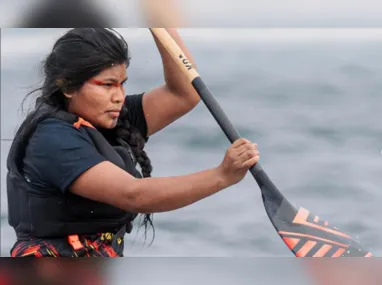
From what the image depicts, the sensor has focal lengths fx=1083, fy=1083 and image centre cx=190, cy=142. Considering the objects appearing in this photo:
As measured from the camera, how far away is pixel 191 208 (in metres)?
3.16

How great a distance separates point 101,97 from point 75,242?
284 millimetres

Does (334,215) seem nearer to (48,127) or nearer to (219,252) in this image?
(219,252)

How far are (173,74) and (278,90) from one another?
1.37 meters

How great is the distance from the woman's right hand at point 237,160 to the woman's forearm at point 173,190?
11 mm

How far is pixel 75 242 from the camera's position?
209 cm

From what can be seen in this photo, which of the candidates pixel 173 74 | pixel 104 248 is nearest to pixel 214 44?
pixel 173 74

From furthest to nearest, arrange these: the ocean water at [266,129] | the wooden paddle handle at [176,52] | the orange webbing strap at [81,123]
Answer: the ocean water at [266,129]
the wooden paddle handle at [176,52]
the orange webbing strap at [81,123]

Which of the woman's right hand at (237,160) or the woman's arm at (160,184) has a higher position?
the woman's right hand at (237,160)

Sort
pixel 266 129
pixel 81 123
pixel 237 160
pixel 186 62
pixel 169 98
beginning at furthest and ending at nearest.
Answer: pixel 266 129
pixel 169 98
pixel 186 62
pixel 81 123
pixel 237 160

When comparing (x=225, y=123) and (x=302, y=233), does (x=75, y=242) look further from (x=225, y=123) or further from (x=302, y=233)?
(x=302, y=233)

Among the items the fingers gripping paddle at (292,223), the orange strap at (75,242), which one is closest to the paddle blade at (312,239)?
the fingers gripping paddle at (292,223)

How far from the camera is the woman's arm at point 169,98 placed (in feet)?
7.49

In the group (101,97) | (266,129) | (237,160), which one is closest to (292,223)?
(237,160)

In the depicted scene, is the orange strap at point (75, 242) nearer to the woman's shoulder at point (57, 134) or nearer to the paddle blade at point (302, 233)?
Answer: the woman's shoulder at point (57, 134)
